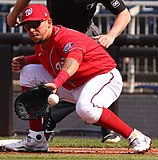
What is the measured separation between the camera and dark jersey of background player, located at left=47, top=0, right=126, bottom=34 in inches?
254

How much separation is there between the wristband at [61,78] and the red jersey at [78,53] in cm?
20

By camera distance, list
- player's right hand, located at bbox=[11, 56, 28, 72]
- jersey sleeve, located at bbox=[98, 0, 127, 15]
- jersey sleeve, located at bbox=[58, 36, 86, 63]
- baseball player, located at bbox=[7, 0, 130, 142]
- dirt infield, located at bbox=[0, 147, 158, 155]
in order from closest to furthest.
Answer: jersey sleeve, located at bbox=[58, 36, 86, 63], dirt infield, located at bbox=[0, 147, 158, 155], player's right hand, located at bbox=[11, 56, 28, 72], baseball player, located at bbox=[7, 0, 130, 142], jersey sleeve, located at bbox=[98, 0, 127, 15]

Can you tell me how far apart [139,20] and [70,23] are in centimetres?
977

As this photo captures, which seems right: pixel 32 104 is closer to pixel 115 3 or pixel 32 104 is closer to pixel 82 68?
pixel 82 68

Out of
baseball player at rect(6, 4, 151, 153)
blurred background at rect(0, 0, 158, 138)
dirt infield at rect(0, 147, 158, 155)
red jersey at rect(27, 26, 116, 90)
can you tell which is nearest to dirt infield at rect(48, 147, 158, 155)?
dirt infield at rect(0, 147, 158, 155)

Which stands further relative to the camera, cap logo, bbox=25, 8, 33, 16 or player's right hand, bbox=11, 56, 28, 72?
player's right hand, bbox=11, 56, 28, 72

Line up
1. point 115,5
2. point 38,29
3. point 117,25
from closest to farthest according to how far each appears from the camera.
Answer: point 38,29 < point 117,25 < point 115,5

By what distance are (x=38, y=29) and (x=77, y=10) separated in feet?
3.54

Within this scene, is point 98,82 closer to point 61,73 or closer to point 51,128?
point 61,73

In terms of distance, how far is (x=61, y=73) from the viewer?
5.21 metres

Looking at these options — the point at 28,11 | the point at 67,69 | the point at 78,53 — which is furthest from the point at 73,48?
the point at 28,11

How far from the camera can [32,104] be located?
552 centimetres

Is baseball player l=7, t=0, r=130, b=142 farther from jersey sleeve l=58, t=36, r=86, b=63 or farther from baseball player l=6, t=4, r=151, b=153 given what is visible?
jersey sleeve l=58, t=36, r=86, b=63

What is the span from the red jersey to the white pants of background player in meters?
0.06
